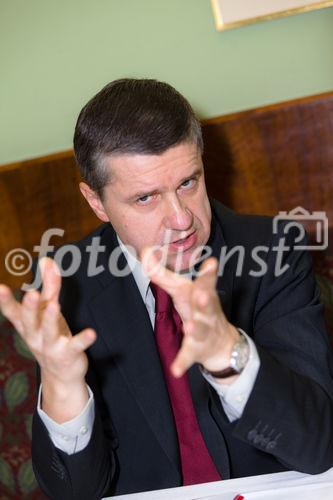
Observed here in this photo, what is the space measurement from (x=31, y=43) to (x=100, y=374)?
1.48m

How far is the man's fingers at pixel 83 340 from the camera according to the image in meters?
1.41

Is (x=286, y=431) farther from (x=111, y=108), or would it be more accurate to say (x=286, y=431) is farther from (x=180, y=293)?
(x=111, y=108)

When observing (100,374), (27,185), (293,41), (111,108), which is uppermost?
(111,108)

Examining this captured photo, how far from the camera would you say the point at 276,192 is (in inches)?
109

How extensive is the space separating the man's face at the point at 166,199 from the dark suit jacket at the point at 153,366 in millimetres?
185

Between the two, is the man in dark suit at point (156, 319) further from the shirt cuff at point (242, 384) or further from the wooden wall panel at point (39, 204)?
the wooden wall panel at point (39, 204)

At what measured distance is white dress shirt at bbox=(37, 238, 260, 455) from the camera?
1511 millimetres

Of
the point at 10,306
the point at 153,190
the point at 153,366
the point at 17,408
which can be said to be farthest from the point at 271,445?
the point at 17,408

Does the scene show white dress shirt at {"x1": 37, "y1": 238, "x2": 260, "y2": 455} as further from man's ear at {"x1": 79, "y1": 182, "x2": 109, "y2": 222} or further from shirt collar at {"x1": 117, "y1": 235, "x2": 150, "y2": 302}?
man's ear at {"x1": 79, "y1": 182, "x2": 109, "y2": 222}

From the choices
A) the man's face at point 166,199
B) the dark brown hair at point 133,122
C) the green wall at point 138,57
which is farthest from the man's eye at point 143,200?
the green wall at point 138,57

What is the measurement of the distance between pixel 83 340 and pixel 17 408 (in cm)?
127

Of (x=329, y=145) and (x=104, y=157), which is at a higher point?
(x=104, y=157)

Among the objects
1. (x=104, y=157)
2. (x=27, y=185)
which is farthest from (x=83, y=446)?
(x=27, y=185)

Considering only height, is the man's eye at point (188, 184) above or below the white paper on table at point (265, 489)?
above
